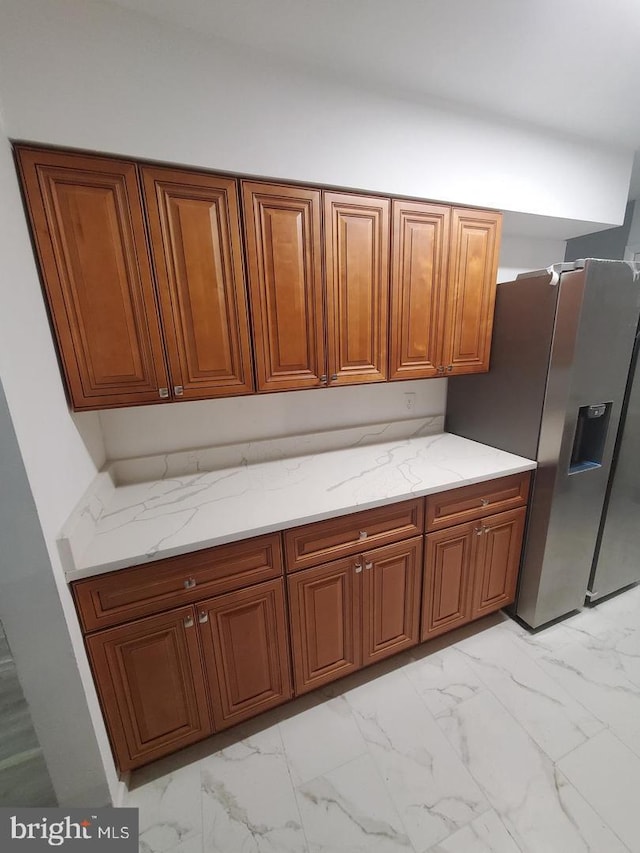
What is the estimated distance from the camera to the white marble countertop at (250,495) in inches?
40.1

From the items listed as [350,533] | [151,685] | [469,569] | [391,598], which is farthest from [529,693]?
[151,685]

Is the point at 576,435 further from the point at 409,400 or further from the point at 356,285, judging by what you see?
the point at 356,285

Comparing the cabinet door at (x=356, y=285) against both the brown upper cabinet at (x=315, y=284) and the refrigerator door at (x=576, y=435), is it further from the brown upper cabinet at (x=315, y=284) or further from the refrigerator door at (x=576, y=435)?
the refrigerator door at (x=576, y=435)

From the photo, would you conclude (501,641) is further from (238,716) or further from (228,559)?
(228,559)

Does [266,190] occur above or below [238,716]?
above

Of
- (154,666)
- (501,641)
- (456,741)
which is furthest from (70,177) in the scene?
(501,641)

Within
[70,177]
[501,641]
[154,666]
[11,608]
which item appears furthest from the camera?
[501,641]

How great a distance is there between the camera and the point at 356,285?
1387mm

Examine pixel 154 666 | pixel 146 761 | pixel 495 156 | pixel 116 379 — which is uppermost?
pixel 495 156

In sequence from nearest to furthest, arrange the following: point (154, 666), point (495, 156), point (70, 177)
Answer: point (70, 177) < point (154, 666) < point (495, 156)

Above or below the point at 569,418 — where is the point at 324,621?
below

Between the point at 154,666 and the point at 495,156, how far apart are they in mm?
2406

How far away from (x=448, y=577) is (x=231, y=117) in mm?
1977

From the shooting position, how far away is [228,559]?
1116 mm
